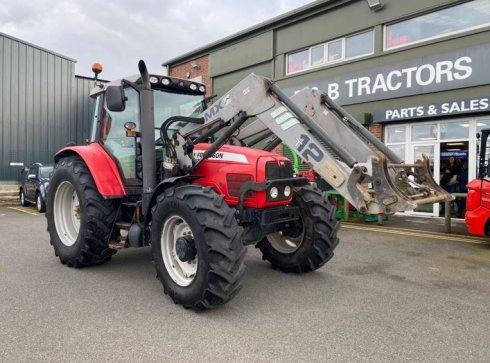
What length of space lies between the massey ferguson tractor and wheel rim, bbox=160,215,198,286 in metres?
0.01

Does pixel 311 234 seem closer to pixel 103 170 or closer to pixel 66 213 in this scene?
pixel 103 170

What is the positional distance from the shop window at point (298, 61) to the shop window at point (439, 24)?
9.21 feet

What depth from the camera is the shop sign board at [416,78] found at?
384 inches

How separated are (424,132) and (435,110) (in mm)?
799

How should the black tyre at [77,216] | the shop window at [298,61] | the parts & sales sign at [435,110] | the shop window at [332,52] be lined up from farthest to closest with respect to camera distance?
the shop window at [298,61], the shop window at [332,52], the parts & sales sign at [435,110], the black tyre at [77,216]

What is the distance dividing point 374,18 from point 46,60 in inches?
496

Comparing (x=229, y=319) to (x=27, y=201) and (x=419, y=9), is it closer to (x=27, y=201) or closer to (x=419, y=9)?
(x=419, y=9)

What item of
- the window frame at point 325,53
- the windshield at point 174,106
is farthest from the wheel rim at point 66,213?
the window frame at point 325,53

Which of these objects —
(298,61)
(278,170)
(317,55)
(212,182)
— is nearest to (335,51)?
(317,55)

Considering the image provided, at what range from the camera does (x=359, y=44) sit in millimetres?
12094

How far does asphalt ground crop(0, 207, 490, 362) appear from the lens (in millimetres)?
3170

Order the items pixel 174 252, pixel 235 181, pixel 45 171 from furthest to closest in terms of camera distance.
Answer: pixel 45 171 → pixel 235 181 → pixel 174 252

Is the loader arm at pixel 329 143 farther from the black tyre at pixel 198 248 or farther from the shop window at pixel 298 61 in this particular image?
the shop window at pixel 298 61

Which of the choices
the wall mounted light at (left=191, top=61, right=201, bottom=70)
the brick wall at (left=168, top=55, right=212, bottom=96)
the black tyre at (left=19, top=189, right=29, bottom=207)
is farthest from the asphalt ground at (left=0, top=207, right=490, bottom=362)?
the wall mounted light at (left=191, top=61, right=201, bottom=70)
